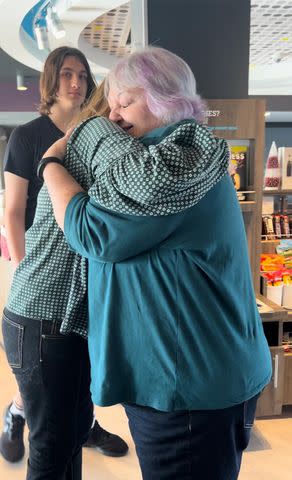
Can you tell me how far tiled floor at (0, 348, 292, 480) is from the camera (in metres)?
1.99

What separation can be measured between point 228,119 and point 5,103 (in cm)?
770

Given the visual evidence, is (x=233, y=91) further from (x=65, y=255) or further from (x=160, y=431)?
(x=160, y=431)

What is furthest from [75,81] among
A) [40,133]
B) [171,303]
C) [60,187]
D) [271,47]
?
[271,47]

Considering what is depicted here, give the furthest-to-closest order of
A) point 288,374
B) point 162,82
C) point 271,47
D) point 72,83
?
point 271,47 → point 288,374 → point 72,83 → point 162,82

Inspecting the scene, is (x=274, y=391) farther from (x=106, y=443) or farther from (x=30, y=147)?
(x=30, y=147)

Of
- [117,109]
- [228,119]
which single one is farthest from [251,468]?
[117,109]

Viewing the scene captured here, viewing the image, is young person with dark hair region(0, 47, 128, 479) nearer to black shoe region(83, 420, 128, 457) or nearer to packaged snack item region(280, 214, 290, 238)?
black shoe region(83, 420, 128, 457)

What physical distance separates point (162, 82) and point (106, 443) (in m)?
1.84

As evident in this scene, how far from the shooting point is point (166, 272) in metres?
0.84

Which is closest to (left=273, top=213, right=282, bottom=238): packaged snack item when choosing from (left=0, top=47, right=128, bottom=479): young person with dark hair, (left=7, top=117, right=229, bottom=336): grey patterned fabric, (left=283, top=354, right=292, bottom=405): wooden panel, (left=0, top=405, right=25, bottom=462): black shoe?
(left=283, top=354, right=292, bottom=405): wooden panel

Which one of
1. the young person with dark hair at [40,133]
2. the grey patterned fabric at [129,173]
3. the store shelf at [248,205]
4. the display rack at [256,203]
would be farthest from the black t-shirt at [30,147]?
the store shelf at [248,205]

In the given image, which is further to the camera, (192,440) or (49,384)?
(49,384)

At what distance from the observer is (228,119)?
2.19m

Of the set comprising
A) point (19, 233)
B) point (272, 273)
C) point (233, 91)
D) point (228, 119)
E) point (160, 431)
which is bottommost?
point (272, 273)
